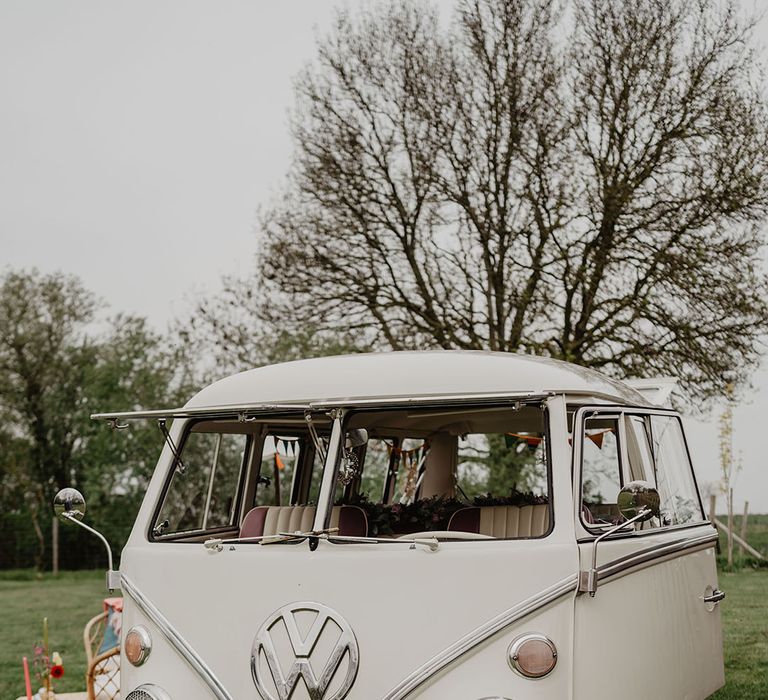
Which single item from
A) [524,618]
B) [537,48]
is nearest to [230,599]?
[524,618]

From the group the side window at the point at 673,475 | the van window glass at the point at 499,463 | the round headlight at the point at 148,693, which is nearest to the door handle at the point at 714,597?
the side window at the point at 673,475

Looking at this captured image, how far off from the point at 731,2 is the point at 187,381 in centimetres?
1308

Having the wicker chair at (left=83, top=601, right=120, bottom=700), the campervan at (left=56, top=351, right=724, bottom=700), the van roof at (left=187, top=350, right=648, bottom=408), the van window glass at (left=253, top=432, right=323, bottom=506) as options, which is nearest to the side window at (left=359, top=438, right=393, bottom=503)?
the van window glass at (left=253, top=432, right=323, bottom=506)

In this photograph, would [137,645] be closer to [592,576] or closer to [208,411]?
[208,411]

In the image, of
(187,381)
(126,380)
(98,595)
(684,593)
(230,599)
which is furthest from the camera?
(126,380)

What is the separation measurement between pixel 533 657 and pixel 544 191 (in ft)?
44.7

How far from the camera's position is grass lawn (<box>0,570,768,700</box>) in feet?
35.8

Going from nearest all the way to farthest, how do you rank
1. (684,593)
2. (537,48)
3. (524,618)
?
(524,618), (684,593), (537,48)

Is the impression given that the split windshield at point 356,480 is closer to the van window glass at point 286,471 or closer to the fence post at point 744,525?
the van window glass at point 286,471

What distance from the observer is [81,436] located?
1099 inches

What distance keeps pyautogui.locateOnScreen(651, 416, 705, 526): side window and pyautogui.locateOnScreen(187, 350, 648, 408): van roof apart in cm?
98

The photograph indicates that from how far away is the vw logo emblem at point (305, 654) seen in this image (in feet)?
16.1

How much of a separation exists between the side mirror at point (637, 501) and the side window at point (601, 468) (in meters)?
0.56

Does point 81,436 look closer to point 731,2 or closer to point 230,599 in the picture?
point 731,2
